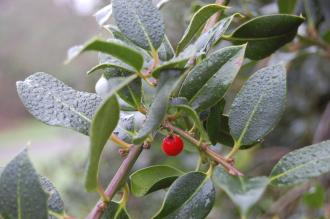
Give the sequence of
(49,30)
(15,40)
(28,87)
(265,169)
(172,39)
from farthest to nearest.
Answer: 1. (15,40)
2. (49,30)
3. (172,39)
4. (265,169)
5. (28,87)

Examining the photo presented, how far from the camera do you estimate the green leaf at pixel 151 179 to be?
2.25 ft

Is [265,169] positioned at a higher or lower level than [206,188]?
lower

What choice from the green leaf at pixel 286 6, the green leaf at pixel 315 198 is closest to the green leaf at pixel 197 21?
the green leaf at pixel 286 6

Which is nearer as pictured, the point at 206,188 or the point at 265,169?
the point at 206,188

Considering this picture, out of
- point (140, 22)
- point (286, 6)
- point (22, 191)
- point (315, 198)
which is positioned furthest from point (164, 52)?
point (315, 198)

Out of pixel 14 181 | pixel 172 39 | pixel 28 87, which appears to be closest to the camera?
pixel 14 181

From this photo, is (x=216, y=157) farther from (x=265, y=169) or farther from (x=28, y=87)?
(x=265, y=169)

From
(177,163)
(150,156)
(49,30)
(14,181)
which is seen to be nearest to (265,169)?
(177,163)


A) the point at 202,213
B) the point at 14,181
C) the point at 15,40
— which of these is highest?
the point at 14,181

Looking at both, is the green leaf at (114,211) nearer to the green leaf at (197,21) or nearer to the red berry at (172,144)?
the red berry at (172,144)

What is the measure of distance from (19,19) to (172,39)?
9.20m

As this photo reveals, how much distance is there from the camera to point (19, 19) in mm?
11000

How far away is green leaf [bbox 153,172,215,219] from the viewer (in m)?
0.61

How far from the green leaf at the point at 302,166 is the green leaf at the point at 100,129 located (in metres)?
0.20
